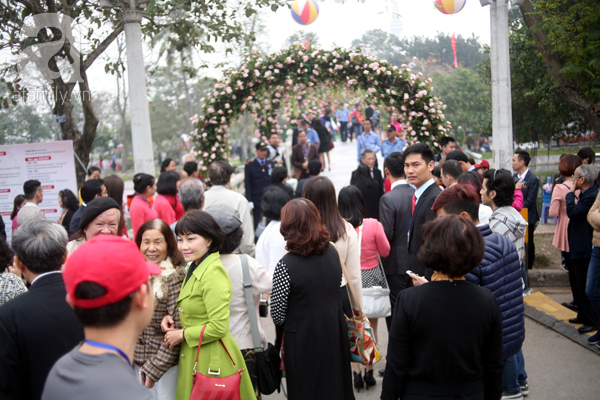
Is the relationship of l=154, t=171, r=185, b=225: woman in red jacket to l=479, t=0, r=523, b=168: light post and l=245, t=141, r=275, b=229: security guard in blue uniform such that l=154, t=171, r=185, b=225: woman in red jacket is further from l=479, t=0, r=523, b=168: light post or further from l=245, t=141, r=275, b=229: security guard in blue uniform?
l=479, t=0, r=523, b=168: light post

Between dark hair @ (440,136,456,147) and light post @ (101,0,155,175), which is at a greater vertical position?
light post @ (101,0,155,175)

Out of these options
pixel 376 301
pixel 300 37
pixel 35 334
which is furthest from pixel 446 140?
pixel 300 37

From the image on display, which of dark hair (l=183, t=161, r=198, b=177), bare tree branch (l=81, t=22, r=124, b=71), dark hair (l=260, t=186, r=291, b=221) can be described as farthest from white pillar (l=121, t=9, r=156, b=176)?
dark hair (l=260, t=186, r=291, b=221)

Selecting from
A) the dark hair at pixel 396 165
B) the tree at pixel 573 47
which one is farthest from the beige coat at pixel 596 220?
the tree at pixel 573 47

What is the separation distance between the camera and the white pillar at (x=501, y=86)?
689 centimetres

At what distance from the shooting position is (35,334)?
2.07m

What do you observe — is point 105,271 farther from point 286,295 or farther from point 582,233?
point 582,233

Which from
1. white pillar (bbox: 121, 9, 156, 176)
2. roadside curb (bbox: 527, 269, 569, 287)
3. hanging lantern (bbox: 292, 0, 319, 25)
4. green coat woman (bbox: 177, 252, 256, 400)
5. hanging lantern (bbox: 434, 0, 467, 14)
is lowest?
roadside curb (bbox: 527, 269, 569, 287)

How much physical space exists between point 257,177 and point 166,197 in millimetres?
3571

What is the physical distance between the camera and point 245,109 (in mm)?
9500

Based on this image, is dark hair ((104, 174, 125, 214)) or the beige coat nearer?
the beige coat

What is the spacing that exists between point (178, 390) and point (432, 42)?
79.4 feet

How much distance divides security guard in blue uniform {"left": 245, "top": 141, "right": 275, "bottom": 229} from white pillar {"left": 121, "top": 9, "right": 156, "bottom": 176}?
2.19 m

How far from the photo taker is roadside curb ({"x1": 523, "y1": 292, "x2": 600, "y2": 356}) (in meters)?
4.84
